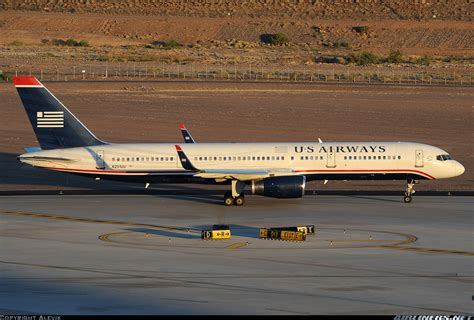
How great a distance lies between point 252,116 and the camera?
100m

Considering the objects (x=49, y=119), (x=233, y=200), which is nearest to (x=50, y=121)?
(x=49, y=119)

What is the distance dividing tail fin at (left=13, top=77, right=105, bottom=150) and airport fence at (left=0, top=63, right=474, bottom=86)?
214 feet

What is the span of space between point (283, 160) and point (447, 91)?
2330 inches

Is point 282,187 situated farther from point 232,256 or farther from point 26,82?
point 26,82

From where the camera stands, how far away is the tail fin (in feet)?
202

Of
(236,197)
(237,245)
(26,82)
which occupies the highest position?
(26,82)

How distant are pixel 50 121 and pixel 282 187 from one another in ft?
45.8

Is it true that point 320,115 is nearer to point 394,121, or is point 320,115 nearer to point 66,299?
point 394,121

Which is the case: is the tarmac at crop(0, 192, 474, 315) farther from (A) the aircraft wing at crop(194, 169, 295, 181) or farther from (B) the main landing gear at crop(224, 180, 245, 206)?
(A) the aircraft wing at crop(194, 169, 295, 181)

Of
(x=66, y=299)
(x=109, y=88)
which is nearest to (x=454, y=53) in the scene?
(x=109, y=88)

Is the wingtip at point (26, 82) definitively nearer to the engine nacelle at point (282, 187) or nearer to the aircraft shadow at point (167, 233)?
the engine nacelle at point (282, 187)

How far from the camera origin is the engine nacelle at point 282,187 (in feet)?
191

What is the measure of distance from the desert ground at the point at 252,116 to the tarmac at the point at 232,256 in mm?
10215

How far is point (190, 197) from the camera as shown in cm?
6381
